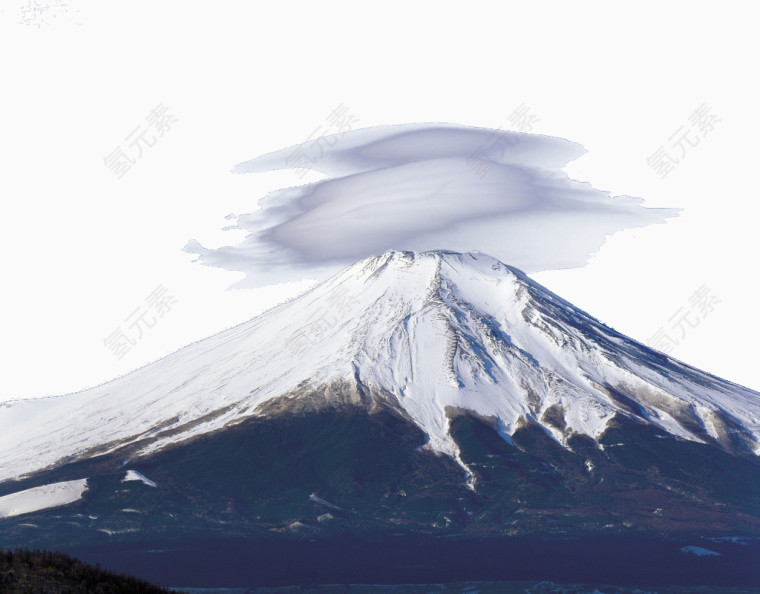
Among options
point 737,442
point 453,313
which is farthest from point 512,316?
point 737,442

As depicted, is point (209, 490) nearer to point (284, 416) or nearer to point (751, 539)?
point (284, 416)

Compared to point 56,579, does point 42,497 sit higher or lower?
higher

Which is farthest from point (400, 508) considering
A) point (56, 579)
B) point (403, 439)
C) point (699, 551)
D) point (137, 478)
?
point (56, 579)

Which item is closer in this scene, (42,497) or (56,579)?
(56,579)

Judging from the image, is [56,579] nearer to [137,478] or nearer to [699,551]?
[137,478]

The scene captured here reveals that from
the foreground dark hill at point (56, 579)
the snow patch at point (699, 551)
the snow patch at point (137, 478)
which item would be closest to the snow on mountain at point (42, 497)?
the snow patch at point (137, 478)

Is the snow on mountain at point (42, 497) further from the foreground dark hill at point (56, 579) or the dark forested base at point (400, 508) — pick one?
the foreground dark hill at point (56, 579)

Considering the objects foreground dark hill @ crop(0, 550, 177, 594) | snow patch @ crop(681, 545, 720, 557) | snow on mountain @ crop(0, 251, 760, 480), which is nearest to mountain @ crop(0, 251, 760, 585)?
snow on mountain @ crop(0, 251, 760, 480)
